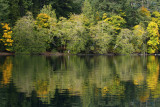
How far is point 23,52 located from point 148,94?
5312 cm

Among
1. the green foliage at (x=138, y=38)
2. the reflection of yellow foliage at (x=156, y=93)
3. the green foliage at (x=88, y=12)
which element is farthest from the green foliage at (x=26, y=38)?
the reflection of yellow foliage at (x=156, y=93)

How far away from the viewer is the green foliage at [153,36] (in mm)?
90694

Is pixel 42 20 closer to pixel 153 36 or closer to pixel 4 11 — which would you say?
pixel 4 11

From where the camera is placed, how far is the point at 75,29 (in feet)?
238

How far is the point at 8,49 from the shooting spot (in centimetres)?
6844

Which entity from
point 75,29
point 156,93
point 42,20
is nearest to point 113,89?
point 156,93

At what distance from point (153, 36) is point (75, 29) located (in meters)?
29.7

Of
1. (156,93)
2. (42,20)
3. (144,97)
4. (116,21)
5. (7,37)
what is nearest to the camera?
(144,97)

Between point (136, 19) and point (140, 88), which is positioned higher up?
point (136, 19)

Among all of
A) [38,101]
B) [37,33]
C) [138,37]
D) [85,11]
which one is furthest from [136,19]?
[38,101]

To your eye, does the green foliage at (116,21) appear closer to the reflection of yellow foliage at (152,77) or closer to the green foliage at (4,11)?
the green foliage at (4,11)

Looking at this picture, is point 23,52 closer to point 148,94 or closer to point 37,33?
point 37,33

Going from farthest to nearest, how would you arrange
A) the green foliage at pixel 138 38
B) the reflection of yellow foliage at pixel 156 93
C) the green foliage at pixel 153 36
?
1. the green foliage at pixel 153 36
2. the green foliage at pixel 138 38
3. the reflection of yellow foliage at pixel 156 93

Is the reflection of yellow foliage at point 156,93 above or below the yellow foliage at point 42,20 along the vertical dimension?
below
